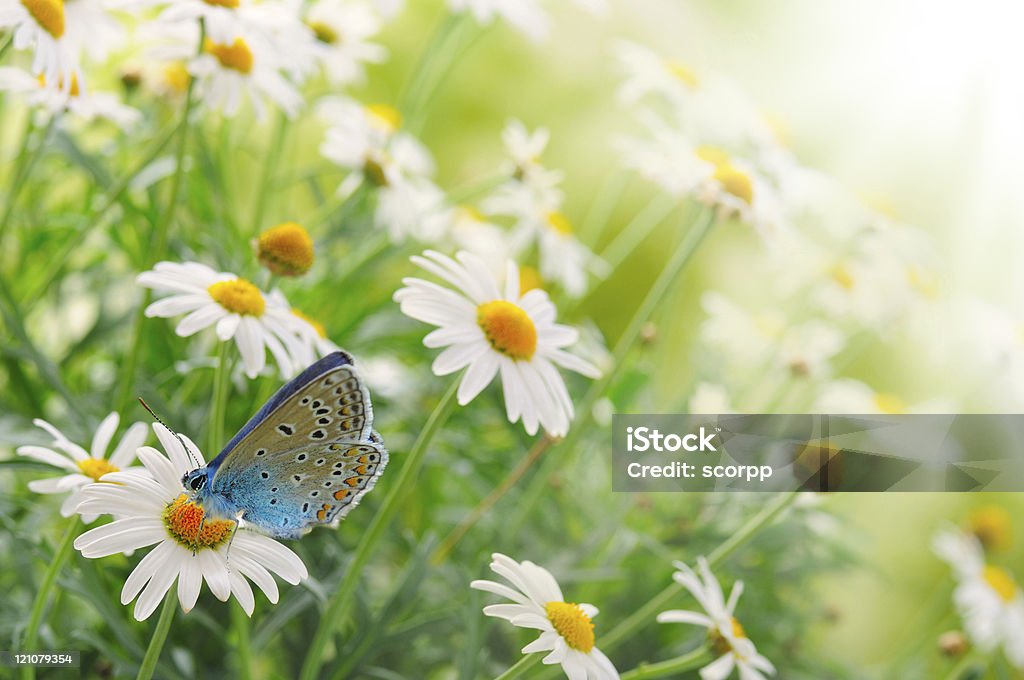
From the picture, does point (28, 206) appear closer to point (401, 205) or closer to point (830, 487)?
point (401, 205)

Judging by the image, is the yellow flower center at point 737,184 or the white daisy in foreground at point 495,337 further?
the yellow flower center at point 737,184

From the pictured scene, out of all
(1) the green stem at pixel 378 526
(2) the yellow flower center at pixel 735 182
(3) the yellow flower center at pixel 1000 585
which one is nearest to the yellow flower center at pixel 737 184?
(2) the yellow flower center at pixel 735 182

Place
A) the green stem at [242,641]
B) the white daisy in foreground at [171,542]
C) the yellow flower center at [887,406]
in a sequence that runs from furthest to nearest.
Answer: the yellow flower center at [887,406]
the green stem at [242,641]
the white daisy in foreground at [171,542]

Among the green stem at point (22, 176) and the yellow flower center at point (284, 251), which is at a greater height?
the yellow flower center at point (284, 251)

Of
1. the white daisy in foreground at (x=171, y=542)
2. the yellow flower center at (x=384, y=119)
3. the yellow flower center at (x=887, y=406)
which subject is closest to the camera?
the white daisy in foreground at (x=171, y=542)

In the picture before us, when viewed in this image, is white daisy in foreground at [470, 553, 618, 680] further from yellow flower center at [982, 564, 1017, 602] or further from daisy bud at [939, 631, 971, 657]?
yellow flower center at [982, 564, 1017, 602]

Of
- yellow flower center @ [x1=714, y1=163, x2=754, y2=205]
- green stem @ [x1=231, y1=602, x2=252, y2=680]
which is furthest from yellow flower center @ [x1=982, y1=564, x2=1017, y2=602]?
green stem @ [x1=231, y1=602, x2=252, y2=680]

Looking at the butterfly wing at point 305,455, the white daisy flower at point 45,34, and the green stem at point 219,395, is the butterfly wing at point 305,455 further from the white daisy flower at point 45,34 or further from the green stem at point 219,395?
the white daisy flower at point 45,34
